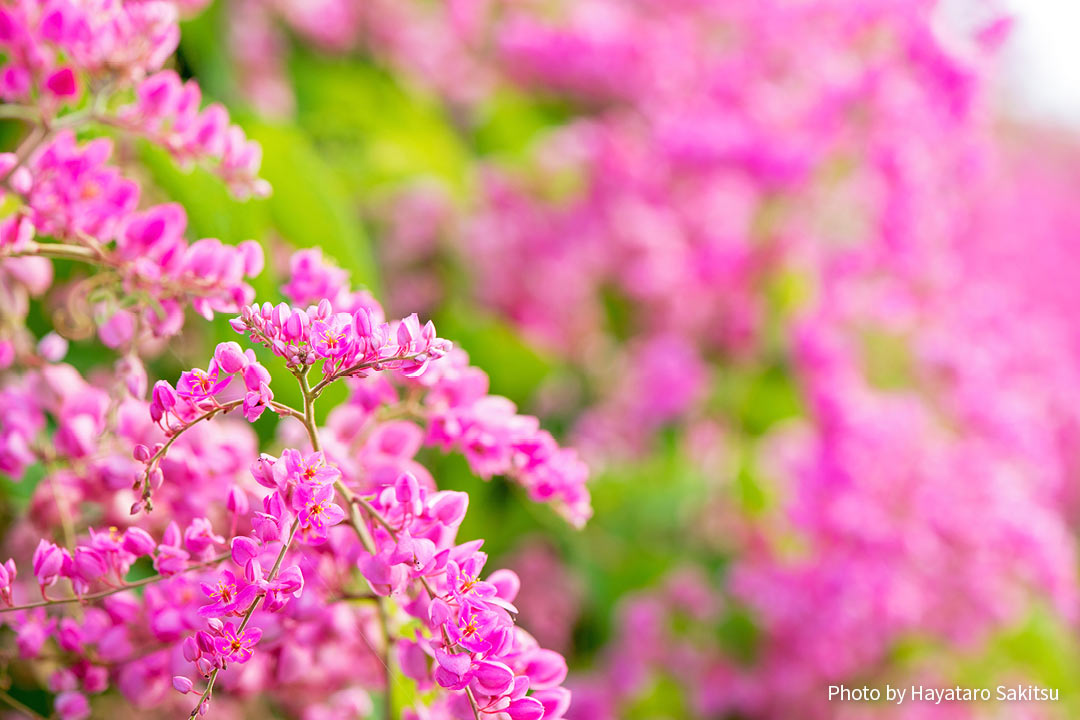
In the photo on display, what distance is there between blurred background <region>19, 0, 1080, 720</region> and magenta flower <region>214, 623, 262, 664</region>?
1.70 feet

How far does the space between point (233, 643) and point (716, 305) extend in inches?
39.6

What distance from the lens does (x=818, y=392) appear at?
1148 mm

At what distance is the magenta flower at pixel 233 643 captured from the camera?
34 cm

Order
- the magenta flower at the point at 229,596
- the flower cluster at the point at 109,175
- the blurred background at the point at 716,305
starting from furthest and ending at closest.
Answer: the blurred background at the point at 716,305, the flower cluster at the point at 109,175, the magenta flower at the point at 229,596

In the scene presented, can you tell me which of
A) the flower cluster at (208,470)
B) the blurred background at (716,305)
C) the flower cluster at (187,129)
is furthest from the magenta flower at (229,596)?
the blurred background at (716,305)

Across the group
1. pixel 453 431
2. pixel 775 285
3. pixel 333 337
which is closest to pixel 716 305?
pixel 775 285

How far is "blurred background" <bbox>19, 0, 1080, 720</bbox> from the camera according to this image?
1.06 m

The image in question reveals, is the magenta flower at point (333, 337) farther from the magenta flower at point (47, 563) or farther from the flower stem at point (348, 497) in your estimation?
the magenta flower at point (47, 563)

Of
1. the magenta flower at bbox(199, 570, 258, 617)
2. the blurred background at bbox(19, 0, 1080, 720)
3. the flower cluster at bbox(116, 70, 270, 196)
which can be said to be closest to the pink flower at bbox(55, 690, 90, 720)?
the magenta flower at bbox(199, 570, 258, 617)

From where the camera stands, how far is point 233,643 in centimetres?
34

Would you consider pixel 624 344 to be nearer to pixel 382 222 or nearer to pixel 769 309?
pixel 769 309

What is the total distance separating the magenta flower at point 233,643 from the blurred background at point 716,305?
52 cm

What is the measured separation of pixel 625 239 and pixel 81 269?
2.29ft

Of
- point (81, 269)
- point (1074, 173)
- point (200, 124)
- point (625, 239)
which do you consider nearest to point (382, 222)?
point (625, 239)
